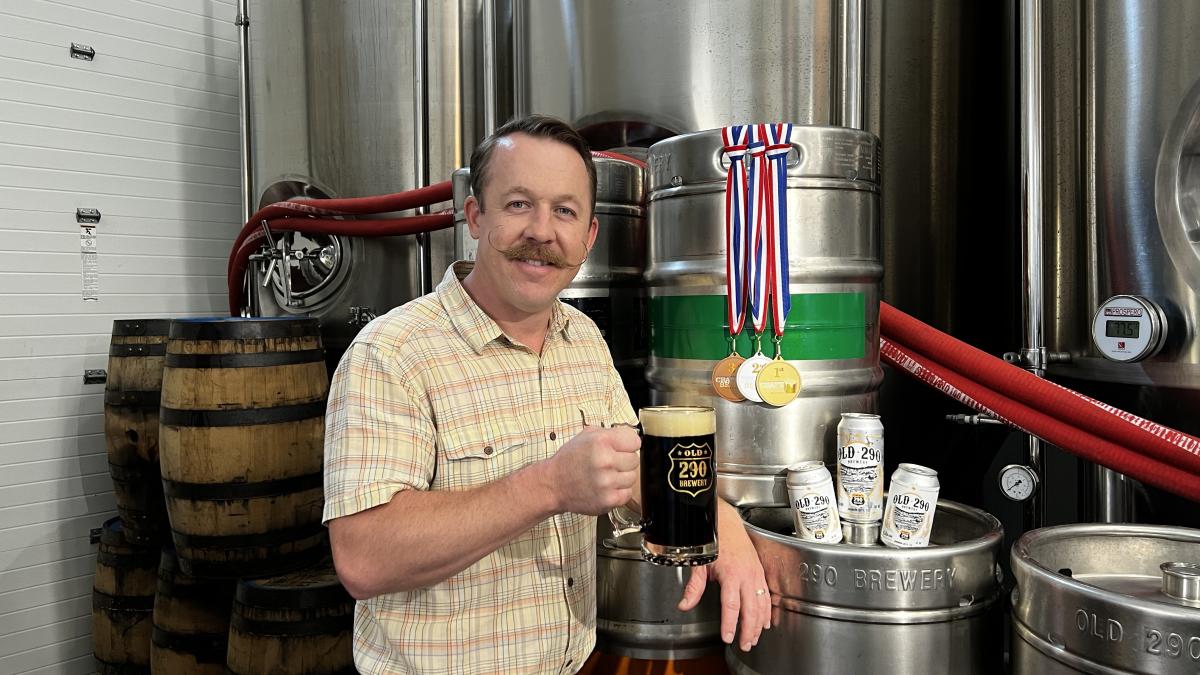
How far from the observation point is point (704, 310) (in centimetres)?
205

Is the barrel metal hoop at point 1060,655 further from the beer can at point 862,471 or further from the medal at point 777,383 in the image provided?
the medal at point 777,383

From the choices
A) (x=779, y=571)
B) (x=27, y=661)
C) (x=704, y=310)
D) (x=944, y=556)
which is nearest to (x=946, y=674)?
(x=944, y=556)

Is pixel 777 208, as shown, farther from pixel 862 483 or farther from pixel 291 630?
pixel 291 630

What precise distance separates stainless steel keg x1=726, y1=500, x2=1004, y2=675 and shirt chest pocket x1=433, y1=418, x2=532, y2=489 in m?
0.60

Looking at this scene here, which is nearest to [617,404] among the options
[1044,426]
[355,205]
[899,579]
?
[899,579]

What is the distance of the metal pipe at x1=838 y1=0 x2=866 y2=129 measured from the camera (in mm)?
2680

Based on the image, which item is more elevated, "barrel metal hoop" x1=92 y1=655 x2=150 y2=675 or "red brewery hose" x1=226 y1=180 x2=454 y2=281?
"red brewery hose" x1=226 y1=180 x2=454 y2=281

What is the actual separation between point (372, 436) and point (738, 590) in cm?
82

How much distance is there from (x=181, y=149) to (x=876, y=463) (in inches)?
178

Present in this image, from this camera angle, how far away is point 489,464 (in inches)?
64.6

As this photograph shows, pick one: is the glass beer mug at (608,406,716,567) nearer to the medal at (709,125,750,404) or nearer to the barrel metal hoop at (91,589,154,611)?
the medal at (709,125,750,404)

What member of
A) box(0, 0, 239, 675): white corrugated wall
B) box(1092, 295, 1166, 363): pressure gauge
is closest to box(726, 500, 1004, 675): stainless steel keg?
box(1092, 295, 1166, 363): pressure gauge

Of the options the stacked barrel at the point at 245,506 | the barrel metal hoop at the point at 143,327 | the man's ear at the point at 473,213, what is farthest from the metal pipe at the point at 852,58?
the barrel metal hoop at the point at 143,327

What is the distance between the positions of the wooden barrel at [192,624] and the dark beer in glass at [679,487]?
2.45 metres
